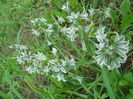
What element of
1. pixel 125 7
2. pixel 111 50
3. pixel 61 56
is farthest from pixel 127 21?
pixel 111 50

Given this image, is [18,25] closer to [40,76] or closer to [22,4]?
[22,4]

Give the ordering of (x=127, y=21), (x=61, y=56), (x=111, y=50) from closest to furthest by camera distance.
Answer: (x=111, y=50), (x=127, y=21), (x=61, y=56)

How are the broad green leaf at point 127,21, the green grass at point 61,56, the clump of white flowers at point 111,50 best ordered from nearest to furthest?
the clump of white flowers at point 111,50 → the green grass at point 61,56 → the broad green leaf at point 127,21

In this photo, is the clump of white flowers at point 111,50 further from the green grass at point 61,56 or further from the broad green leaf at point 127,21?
the broad green leaf at point 127,21

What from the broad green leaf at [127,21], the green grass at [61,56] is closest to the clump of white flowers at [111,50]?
the green grass at [61,56]

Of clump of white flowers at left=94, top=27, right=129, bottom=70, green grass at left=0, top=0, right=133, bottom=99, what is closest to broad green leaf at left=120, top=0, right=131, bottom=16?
green grass at left=0, top=0, right=133, bottom=99

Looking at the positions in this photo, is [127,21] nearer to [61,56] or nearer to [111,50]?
[61,56]

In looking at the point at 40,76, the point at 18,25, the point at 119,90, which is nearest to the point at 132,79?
the point at 119,90

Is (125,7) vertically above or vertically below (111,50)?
above

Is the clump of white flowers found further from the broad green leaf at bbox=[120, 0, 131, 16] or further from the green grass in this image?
the broad green leaf at bbox=[120, 0, 131, 16]
